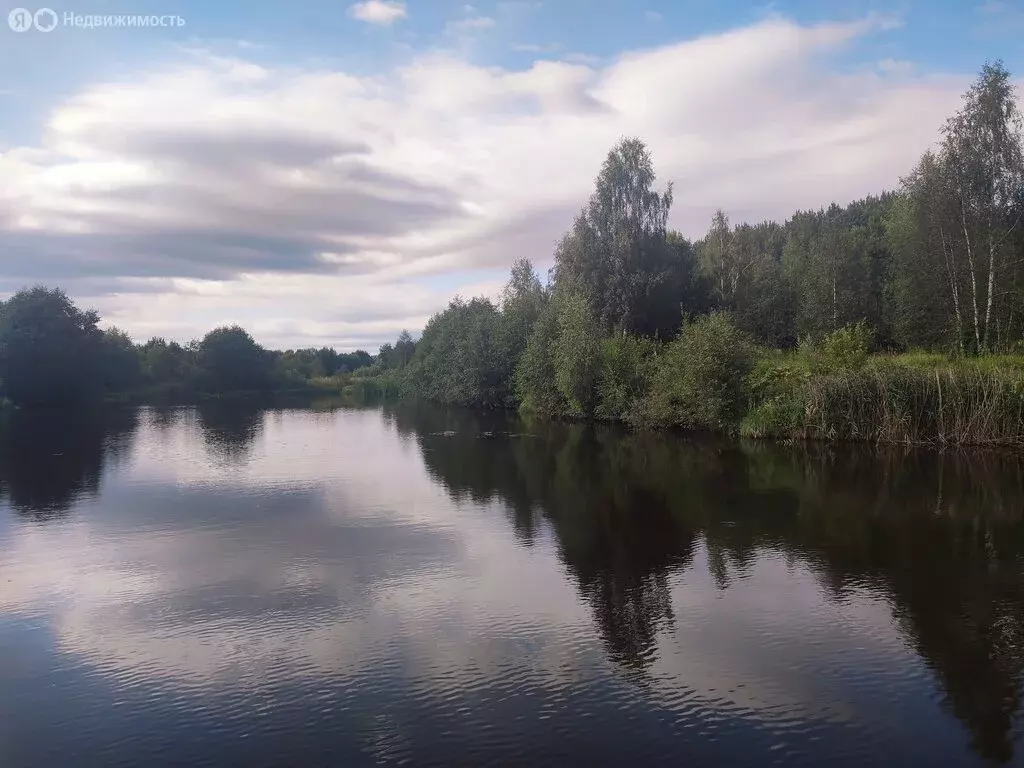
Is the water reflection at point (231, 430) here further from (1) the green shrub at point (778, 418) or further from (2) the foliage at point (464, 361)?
(1) the green shrub at point (778, 418)

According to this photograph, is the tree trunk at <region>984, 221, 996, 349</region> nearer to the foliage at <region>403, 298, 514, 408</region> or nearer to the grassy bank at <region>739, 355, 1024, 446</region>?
the grassy bank at <region>739, 355, 1024, 446</region>

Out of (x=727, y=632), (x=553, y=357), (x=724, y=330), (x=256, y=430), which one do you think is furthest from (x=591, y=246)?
(x=727, y=632)

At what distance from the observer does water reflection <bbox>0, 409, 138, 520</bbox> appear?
19298 millimetres

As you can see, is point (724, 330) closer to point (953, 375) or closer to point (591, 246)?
point (953, 375)

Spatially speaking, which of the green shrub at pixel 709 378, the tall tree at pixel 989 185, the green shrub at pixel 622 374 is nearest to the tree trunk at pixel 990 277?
the tall tree at pixel 989 185

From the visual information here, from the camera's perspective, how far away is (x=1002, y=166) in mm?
31797

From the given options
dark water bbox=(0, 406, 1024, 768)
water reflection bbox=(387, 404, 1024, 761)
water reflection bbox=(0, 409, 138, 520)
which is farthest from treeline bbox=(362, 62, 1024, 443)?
water reflection bbox=(0, 409, 138, 520)

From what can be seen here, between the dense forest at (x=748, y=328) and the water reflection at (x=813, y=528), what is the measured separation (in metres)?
2.34

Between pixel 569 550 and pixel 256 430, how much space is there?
30.2 meters

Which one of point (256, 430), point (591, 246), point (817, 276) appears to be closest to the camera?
point (256, 430)

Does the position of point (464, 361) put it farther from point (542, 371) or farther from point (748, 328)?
point (748, 328)

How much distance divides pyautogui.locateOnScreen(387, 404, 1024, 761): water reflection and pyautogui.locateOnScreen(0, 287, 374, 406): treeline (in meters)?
51.2

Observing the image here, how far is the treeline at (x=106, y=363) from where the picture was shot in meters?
62.2

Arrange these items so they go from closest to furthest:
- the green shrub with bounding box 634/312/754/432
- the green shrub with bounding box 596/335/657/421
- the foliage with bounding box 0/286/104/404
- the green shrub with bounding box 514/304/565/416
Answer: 1. the green shrub with bounding box 634/312/754/432
2. the green shrub with bounding box 596/335/657/421
3. the green shrub with bounding box 514/304/565/416
4. the foliage with bounding box 0/286/104/404
